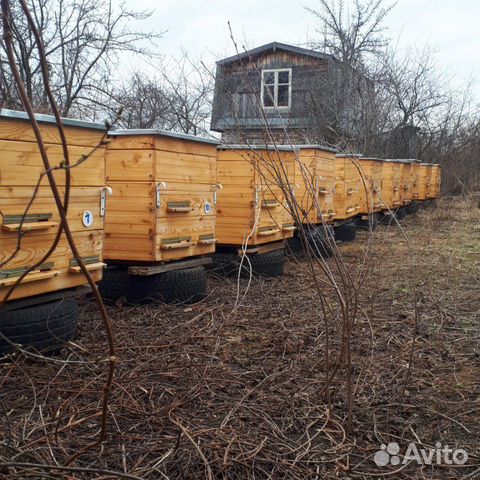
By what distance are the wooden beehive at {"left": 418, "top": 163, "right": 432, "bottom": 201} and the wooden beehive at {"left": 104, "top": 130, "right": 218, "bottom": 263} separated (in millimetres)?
14020

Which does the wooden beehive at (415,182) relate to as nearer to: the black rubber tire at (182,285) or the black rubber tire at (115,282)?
the black rubber tire at (182,285)

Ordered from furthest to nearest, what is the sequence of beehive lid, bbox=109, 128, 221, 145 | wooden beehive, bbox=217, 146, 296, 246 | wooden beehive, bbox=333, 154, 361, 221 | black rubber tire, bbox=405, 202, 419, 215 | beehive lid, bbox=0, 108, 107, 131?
1. black rubber tire, bbox=405, 202, 419, 215
2. wooden beehive, bbox=333, 154, 361, 221
3. wooden beehive, bbox=217, 146, 296, 246
4. beehive lid, bbox=109, 128, 221, 145
5. beehive lid, bbox=0, 108, 107, 131

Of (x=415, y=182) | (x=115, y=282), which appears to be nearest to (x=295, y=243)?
(x=115, y=282)

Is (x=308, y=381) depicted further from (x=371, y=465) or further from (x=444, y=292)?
(x=444, y=292)

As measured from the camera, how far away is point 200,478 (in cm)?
222

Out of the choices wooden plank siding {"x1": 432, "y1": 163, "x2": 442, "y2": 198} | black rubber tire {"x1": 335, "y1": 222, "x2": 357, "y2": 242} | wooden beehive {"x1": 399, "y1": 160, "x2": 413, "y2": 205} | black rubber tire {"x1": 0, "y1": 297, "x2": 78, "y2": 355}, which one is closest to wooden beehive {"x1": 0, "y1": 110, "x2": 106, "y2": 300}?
black rubber tire {"x1": 0, "y1": 297, "x2": 78, "y2": 355}

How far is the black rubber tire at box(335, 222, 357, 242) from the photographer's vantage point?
427 inches

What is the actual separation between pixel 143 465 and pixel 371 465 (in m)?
0.97

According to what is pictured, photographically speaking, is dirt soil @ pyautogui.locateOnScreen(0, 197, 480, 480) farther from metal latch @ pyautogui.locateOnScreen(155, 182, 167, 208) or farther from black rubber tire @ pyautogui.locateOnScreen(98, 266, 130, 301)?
metal latch @ pyautogui.locateOnScreen(155, 182, 167, 208)

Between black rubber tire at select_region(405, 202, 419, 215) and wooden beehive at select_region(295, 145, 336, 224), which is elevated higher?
wooden beehive at select_region(295, 145, 336, 224)

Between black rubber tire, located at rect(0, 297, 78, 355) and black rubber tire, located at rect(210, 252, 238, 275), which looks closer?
black rubber tire, located at rect(0, 297, 78, 355)

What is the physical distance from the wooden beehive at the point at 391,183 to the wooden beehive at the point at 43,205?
9.78m

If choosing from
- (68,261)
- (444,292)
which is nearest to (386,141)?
(444,292)

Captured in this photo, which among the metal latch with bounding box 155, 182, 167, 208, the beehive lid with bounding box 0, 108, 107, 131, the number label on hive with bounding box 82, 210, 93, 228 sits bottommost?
the number label on hive with bounding box 82, 210, 93, 228
